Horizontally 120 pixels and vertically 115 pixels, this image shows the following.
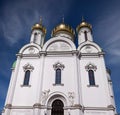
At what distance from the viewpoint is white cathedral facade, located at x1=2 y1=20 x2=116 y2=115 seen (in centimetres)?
1416

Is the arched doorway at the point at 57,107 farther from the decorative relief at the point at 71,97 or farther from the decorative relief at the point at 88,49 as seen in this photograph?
the decorative relief at the point at 88,49

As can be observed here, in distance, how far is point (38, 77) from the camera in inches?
628

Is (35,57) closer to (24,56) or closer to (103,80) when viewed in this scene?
(24,56)

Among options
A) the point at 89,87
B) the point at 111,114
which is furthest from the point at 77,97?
the point at 111,114

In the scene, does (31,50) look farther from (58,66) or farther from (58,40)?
(58,66)

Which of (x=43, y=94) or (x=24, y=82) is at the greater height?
(x=24, y=82)

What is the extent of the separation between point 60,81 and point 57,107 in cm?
268

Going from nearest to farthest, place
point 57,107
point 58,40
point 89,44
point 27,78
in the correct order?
point 57,107, point 27,78, point 89,44, point 58,40

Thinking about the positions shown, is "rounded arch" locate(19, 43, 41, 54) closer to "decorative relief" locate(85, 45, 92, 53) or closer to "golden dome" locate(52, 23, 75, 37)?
"golden dome" locate(52, 23, 75, 37)

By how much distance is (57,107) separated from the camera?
1455 centimetres

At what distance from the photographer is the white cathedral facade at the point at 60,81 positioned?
14.2 meters

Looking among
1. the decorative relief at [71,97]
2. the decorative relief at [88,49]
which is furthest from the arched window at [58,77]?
the decorative relief at [88,49]

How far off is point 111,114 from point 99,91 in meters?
2.39

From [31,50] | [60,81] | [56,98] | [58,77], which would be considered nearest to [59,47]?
[31,50]
